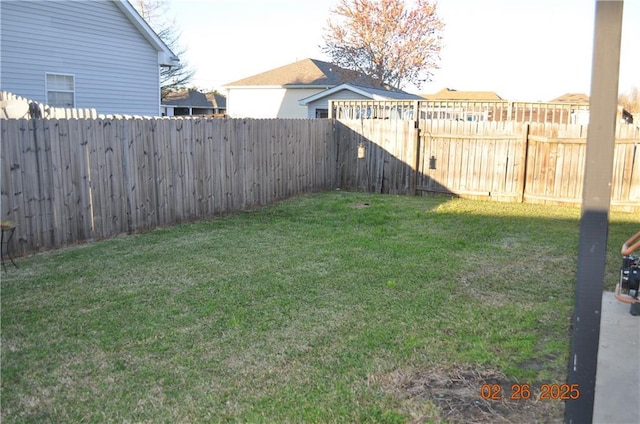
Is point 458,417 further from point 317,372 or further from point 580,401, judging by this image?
point 317,372

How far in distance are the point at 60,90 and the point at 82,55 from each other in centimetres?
103

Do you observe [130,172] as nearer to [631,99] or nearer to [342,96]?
[342,96]

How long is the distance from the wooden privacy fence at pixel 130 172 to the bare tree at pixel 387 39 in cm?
2479

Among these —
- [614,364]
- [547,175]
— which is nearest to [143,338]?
[614,364]

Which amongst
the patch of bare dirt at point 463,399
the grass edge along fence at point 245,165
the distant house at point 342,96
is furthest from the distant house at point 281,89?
the patch of bare dirt at point 463,399

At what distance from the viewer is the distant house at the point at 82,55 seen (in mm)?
11727

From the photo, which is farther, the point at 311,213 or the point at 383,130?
the point at 383,130

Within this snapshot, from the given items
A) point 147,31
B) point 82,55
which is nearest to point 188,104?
point 147,31

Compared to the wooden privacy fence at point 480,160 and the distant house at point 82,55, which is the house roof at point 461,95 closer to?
the distant house at point 82,55

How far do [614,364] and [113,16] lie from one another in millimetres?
13744

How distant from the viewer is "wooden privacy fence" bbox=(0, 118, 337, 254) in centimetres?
645

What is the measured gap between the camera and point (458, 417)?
10.1 ft

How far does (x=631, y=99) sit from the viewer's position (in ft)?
90.2
